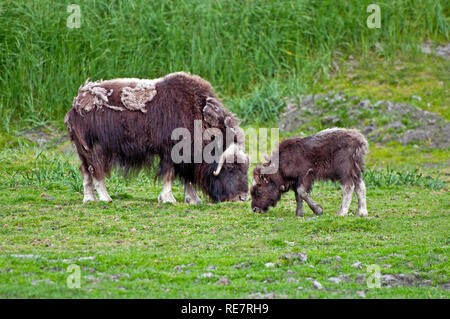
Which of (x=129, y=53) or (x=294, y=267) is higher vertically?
(x=129, y=53)

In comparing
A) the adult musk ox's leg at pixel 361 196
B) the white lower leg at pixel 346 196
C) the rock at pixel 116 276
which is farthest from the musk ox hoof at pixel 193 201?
the rock at pixel 116 276

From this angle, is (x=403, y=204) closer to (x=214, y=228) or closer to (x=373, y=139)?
(x=214, y=228)

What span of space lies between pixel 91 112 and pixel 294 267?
13.0 ft

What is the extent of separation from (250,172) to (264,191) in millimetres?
3254

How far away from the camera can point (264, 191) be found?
838 centimetres

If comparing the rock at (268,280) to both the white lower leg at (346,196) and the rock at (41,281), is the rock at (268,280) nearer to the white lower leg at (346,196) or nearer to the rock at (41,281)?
the rock at (41,281)

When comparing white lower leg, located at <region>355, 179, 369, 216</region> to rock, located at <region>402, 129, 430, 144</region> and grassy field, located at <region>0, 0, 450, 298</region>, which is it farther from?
rock, located at <region>402, 129, 430, 144</region>

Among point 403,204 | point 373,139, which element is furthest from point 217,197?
point 373,139

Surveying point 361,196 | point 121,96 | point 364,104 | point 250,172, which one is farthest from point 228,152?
point 364,104

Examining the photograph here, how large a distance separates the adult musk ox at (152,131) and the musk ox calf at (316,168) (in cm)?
73

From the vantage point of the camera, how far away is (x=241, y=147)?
9023mm

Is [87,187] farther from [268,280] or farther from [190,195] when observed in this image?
[268,280]

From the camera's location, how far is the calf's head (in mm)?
8359

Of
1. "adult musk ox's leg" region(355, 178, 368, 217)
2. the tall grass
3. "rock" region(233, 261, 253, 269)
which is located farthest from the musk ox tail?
the tall grass
